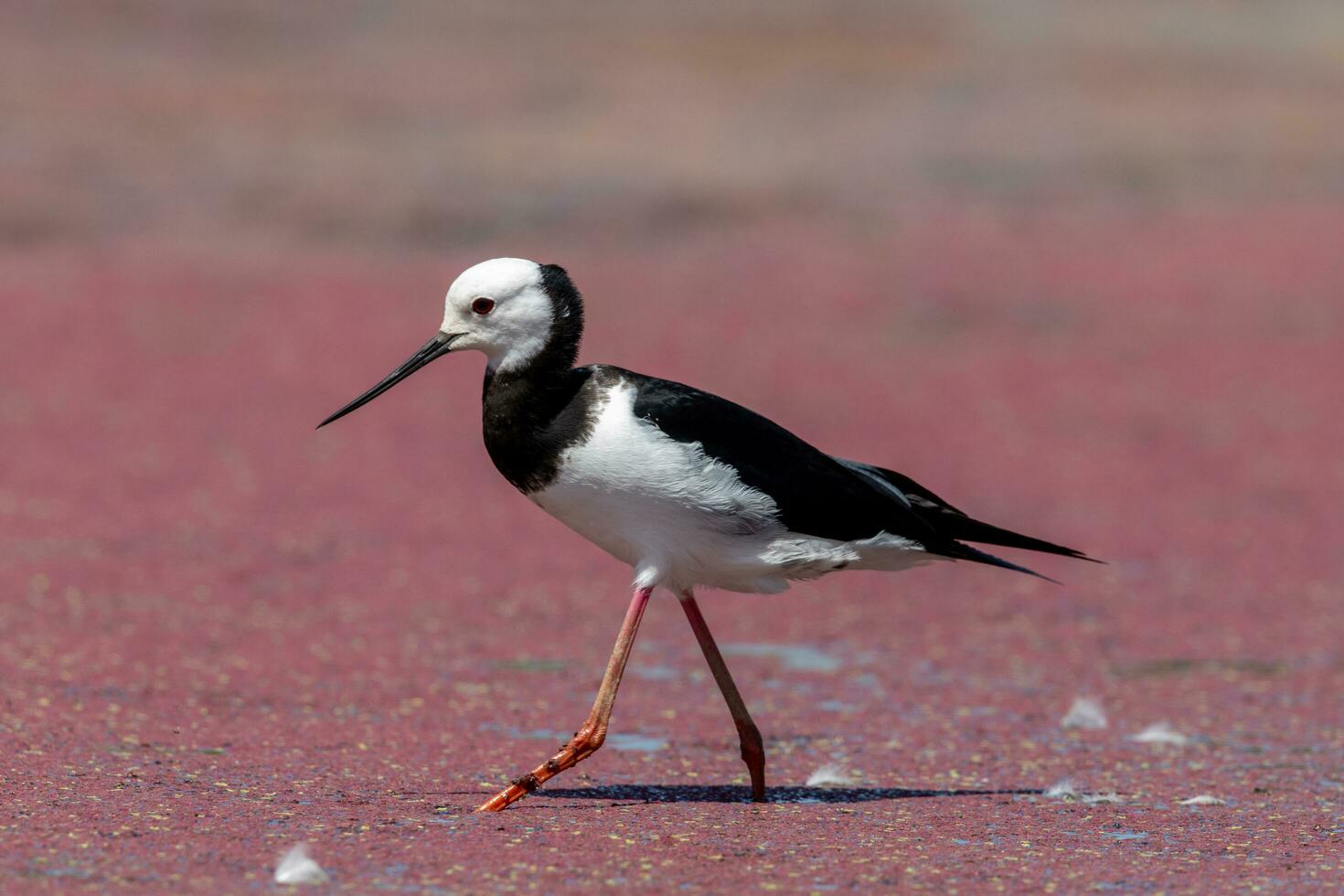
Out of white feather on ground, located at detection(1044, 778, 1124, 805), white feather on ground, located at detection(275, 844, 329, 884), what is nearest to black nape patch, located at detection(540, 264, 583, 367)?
white feather on ground, located at detection(275, 844, 329, 884)

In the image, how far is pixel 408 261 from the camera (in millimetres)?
18703

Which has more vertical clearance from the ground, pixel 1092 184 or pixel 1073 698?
pixel 1092 184

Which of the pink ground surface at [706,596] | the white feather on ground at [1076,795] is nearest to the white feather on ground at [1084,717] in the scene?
the pink ground surface at [706,596]

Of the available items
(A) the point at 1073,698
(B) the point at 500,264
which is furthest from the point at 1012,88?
(B) the point at 500,264

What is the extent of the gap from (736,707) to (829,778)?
0.72 metres

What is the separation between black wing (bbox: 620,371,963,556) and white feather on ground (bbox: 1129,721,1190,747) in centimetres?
185

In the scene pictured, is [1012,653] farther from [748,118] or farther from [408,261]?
[748,118]

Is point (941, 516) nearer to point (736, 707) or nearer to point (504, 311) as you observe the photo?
point (736, 707)

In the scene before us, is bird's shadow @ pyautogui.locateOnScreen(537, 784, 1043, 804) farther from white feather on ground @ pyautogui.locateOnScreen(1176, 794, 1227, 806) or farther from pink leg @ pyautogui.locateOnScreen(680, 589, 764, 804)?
white feather on ground @ pyautogui.locateOnScreen(1176, 794, 1227, 806)

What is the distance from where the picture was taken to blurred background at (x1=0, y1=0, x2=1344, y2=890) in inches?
280

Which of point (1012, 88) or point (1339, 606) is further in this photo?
point (1012, 88)

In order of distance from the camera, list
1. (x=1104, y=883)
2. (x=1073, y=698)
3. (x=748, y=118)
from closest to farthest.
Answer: (x=1104, y=883) → (x=1073, y=698) → (x=748, y=118)

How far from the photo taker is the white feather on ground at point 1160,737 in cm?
752

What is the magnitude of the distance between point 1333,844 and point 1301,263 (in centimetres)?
1443
